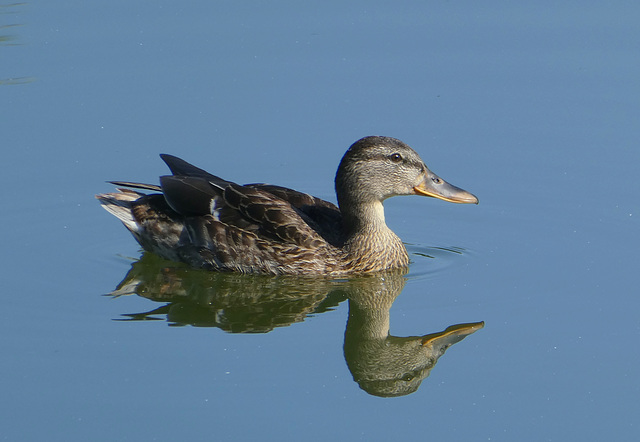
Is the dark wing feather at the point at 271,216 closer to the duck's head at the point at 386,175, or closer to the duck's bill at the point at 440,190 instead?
the duck's head at the point at 386,175

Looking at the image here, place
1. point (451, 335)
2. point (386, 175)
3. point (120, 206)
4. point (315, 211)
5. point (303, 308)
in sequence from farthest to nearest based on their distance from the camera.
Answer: point (120, 206) → point (315, 211) → point (386, 175) → point (303, 308) → point (451, 335)

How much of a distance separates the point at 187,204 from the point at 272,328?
1877 millimetres

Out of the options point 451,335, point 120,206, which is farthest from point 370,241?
point 120,206

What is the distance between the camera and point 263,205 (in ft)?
33.5

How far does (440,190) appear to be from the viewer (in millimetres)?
10141

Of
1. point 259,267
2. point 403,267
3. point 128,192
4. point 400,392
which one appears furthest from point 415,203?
point 400,392

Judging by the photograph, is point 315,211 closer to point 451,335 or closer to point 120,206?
point 120,206

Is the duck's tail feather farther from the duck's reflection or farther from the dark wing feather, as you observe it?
the duck's reflection

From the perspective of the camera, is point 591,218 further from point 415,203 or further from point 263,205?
point 263,205

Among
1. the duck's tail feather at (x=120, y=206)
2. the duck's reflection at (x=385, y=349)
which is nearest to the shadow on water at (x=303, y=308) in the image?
the duck's reflection at (x=385, y=349)

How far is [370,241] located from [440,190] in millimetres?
791

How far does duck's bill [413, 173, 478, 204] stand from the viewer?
33.2 ft

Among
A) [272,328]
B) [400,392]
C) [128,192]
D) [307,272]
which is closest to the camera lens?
[400,392]

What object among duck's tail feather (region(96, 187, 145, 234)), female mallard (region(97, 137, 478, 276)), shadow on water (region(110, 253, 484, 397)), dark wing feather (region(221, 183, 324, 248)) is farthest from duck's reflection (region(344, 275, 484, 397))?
duck's tail feather (region(96, 187, 145, 234))
